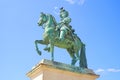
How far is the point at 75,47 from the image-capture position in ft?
52.5

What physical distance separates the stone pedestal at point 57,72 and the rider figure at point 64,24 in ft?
4.28

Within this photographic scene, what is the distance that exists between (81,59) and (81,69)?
0.84m

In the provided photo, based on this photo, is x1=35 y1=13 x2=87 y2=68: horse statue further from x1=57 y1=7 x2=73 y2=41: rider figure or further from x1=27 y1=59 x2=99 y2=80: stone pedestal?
x1=27 y1=59 x2=99 y2=80: stone pedestal

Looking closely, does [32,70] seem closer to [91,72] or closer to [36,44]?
[36,44]

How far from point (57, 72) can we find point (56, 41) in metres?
1.46

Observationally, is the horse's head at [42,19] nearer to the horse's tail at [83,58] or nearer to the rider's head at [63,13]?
the rider's head at [63,13]

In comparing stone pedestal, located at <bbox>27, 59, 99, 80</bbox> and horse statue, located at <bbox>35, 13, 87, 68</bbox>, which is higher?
horse statue, located at <bbox>35, 13, 87, 68</bbox>

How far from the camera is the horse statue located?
1562 cm

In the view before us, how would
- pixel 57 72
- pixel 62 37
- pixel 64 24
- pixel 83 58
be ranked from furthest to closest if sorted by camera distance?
pixel 83 58
pixel 64 24
pixel 62 37
pixel 57 72

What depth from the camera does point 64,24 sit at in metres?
16.1

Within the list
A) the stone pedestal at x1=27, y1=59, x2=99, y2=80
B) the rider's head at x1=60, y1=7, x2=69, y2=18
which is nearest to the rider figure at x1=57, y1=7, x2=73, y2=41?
the rider's head at x1=60, y1=7, x2=69, y2=18

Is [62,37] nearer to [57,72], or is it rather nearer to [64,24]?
[64,24]

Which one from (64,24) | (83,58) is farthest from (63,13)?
(83,58)

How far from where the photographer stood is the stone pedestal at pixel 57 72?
14656 mm
